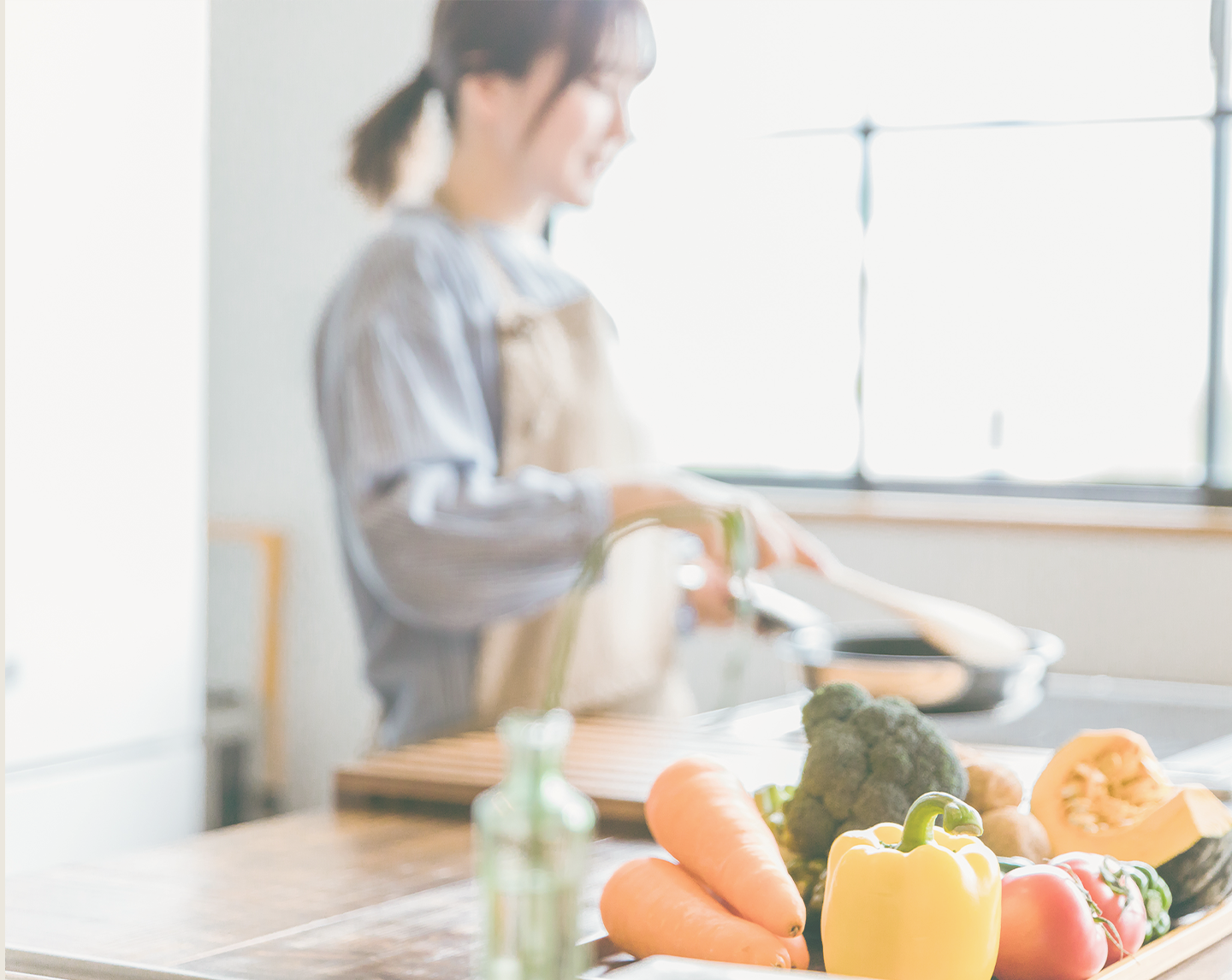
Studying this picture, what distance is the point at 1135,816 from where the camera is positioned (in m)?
0.98

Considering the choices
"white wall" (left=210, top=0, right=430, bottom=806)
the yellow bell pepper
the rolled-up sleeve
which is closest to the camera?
the yellow bell pepper

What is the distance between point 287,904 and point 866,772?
40 centimetres

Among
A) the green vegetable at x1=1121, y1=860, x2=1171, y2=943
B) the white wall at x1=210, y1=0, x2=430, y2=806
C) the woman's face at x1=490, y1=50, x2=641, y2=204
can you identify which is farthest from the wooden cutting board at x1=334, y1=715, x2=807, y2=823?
the white wall at x1=210, y1=0, x2=430, y2=806

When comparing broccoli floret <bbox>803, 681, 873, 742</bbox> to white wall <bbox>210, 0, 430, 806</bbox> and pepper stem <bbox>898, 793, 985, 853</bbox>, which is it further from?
white wall <bbox>210, 0, 430, 806</bbox>

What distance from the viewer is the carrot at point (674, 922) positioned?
83 cm

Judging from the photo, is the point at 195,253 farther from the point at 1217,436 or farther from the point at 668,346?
the point at 1217,436

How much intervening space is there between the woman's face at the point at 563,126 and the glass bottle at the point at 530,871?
1.84m

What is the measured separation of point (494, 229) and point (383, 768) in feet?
3.55

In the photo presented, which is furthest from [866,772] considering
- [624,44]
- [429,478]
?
[624,44]

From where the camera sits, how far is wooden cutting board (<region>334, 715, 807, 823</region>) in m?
1.35

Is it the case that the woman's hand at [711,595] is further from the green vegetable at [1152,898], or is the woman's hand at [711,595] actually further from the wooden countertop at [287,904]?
the green vegetable at [1152,898]

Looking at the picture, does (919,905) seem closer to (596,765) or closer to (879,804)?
(879,804)

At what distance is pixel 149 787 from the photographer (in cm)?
245

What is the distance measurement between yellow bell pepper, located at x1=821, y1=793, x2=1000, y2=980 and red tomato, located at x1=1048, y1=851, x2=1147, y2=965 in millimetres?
107
